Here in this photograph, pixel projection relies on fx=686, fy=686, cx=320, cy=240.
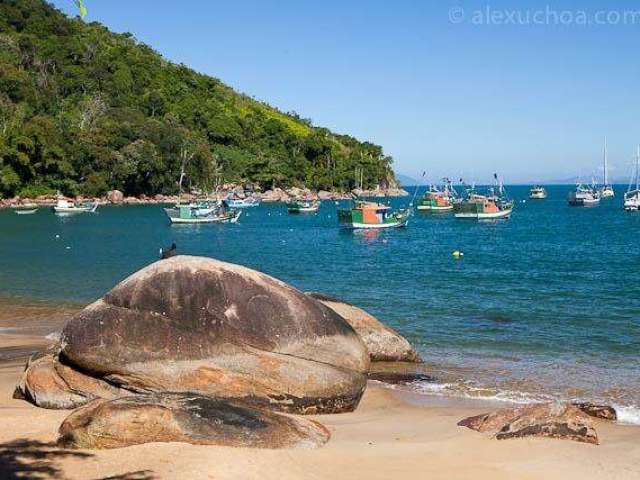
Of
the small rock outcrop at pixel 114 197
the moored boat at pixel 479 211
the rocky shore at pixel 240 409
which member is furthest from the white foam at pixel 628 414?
the small rock outcrop at pixel 114 197

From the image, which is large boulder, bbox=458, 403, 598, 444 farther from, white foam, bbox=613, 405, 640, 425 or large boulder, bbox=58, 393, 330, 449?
large boulder, bbox=58, 393, 330, 449

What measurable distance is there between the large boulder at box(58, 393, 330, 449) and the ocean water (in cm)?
560

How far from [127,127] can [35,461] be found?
121867 millimetres

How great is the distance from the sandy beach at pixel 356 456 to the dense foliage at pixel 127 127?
103 m

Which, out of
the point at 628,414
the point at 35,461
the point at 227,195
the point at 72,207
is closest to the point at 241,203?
the point at 227,195

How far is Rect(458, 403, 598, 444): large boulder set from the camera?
1027 centimetres

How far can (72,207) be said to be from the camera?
96.5m

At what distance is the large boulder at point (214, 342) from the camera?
443 inches

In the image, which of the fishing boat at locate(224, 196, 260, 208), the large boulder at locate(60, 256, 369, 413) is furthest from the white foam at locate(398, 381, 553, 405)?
the fishing boat at locate(224, 196, 260, 208)

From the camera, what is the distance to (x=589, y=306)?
83.8 feet

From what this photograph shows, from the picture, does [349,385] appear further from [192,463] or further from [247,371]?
[192,463]

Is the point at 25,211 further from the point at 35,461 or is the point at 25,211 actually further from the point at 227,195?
the point at 35,461

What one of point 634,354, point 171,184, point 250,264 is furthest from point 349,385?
point 171,184

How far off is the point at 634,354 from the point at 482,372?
4.84 metres
